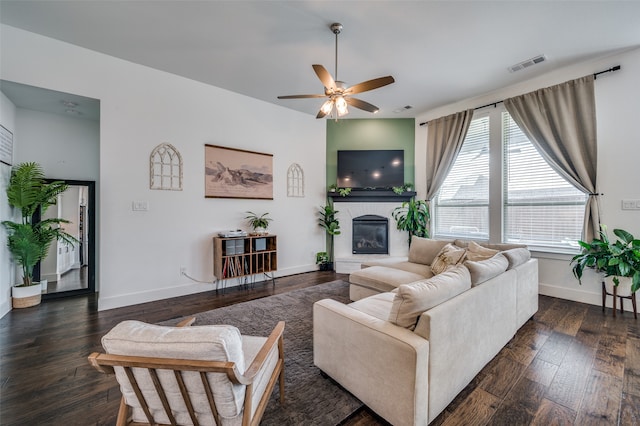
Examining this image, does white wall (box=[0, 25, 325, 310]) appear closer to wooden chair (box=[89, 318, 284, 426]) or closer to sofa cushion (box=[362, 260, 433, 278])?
sofa cushion (box=[362, 260, 433, 278])

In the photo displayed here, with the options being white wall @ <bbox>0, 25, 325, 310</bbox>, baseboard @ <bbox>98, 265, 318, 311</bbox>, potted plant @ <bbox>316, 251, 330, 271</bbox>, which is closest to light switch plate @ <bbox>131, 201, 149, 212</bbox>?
white wall @ <bbox>0, 25, 325, 310</bbox>

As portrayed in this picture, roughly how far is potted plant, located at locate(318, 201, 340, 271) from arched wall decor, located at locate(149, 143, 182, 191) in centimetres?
268

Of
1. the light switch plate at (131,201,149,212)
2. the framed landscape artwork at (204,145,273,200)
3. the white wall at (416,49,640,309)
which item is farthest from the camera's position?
the framed landscape artwork at (204,145,273,200)

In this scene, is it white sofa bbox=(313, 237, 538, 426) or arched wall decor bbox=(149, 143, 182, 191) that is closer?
white sofa bbox=(313, 237, 538, 426)

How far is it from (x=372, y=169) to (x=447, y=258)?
271cm

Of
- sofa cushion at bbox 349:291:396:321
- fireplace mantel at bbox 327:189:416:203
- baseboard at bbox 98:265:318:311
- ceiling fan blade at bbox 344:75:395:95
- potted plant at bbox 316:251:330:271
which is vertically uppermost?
ceiling fan blade at bbox 344:75:395:95

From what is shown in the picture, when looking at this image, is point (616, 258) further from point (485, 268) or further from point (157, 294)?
point (157, 294)

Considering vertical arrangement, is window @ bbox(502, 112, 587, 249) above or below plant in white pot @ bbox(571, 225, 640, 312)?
above

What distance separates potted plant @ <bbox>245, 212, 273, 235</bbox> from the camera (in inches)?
171

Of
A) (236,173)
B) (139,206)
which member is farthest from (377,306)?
(139,206)

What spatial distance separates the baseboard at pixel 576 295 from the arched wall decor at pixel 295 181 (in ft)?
13.7

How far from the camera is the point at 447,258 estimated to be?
3.06 metres

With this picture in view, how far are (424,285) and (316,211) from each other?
3.88 metres

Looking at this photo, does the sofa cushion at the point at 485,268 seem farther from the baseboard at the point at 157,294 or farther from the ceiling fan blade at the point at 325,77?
the baseboard at the point at 157,294
